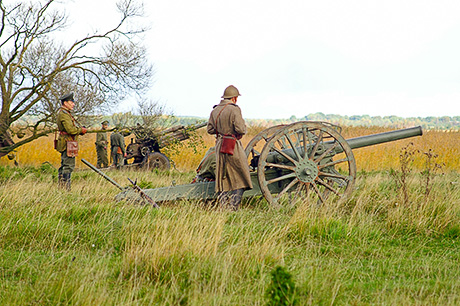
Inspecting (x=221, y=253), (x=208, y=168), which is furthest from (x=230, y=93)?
(x=221, y=253)

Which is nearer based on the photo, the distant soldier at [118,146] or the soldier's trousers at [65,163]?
the soldier's trousers at [65,163]

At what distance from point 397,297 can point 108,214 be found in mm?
3580

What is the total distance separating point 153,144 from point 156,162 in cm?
65

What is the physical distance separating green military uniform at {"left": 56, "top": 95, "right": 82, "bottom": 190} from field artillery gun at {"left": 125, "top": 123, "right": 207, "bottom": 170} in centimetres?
494

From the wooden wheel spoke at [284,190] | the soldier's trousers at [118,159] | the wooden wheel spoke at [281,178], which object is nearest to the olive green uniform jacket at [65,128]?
the wooden wheel spoke at [281,178]

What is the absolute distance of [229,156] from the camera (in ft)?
21.9

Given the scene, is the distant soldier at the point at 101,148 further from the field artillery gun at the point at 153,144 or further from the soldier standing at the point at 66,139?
the soldier standing at the point at 66,139

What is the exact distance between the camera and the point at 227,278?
3922mm

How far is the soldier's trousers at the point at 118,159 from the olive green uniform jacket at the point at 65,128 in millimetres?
4862

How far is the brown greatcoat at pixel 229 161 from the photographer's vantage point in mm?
6609

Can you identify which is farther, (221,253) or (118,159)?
(118,159)

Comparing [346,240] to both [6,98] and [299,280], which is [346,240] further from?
[6,98]

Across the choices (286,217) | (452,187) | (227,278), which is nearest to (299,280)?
(227,278)

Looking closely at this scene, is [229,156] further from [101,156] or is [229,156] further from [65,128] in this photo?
[101,156]
